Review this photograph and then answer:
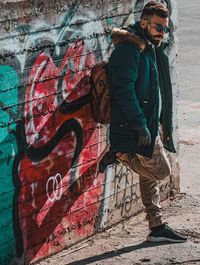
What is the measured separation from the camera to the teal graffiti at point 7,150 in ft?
20.1

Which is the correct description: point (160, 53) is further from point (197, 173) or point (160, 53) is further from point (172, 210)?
point (197, 173)

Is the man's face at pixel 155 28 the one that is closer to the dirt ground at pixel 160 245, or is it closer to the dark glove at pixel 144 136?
the dark glove at pixel 144 136

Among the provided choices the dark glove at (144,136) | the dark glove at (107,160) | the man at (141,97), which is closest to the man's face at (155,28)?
the man at (141,97)

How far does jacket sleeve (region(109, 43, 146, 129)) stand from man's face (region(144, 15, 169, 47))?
0.21 m

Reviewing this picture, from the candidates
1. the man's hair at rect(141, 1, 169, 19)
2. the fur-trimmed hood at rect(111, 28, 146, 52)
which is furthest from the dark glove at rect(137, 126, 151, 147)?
the man's hair at rect(141, 1, 169, 19)

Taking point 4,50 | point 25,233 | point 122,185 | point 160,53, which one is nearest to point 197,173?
point 122,185

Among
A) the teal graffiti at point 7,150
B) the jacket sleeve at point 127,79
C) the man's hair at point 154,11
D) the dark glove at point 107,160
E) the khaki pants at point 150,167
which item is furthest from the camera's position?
the dark glove at point 107,160

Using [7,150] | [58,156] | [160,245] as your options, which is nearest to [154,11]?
[58,156]

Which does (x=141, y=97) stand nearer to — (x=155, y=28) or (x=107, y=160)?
(x=155, y=28)

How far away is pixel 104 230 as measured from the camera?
746 cm

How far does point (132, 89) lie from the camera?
21.1 ft

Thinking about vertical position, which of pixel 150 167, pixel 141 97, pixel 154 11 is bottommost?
pixel 150 167

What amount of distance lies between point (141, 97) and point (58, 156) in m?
0.82

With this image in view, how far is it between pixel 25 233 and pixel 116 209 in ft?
4.09
